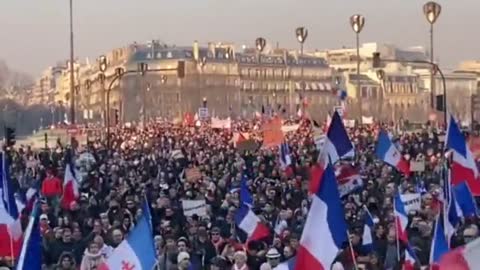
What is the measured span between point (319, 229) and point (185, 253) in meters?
3.65

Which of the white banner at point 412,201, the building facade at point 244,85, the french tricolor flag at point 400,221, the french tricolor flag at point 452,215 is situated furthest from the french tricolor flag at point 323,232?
the building facade at point 244,85

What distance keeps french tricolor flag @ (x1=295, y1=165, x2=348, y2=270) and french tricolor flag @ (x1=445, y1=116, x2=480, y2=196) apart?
5.83 m

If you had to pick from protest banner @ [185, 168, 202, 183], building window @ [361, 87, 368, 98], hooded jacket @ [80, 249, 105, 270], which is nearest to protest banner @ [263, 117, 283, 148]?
protest banner @ [185, 168, 202, 183]

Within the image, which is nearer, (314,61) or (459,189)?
(459,189)

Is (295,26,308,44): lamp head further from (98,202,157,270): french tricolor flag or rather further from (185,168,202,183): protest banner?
(98,202,157,270): french tricolor flag

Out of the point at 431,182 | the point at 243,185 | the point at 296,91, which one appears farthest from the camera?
the point at 296,91

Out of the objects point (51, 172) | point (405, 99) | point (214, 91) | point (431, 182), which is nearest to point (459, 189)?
point (431, 182)

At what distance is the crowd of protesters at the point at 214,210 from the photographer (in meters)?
12.7

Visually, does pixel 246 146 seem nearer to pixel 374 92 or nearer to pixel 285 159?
pixel 285 159

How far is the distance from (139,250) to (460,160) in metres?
6.20

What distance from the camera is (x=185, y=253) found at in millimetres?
11984

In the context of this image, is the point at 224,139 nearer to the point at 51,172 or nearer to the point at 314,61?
the point at 51,172

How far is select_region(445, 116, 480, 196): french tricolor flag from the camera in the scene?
1429cm

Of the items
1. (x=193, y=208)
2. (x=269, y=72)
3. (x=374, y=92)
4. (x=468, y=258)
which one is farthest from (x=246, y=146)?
(x=374, y=92)
